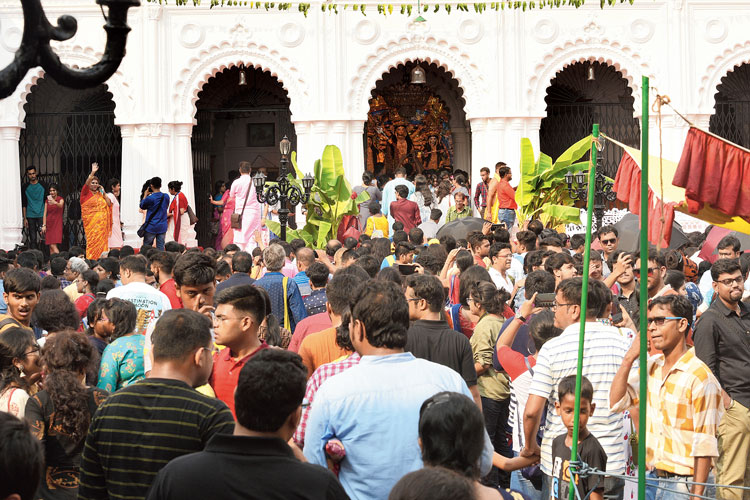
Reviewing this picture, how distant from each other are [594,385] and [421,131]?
2034cm

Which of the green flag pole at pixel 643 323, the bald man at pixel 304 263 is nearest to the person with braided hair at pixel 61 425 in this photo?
the green flag pole at pixel 643 323

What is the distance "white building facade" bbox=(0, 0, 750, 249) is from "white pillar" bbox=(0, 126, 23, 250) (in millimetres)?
26

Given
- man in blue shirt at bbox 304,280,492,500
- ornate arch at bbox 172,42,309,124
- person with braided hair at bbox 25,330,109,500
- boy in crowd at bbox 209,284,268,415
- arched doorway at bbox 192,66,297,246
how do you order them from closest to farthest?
man in blue shirt at bbox 304,280,492,500 → person with braided hair at bbox 25,330,109,500 → boy in crowd at bbox 209,284,268,415 → ornate arch at bbox 172,42,309,124 → arched doorway at bbox 192,66,297,246

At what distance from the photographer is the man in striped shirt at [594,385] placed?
5359 mm

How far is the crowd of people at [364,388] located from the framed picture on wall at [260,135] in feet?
57.1

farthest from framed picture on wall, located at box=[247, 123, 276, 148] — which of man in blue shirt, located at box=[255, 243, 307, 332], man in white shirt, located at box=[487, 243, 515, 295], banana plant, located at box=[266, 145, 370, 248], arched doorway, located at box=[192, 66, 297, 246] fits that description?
man in blue shirt, located at box=[255, 243, 307, 332]

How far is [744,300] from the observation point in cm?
785

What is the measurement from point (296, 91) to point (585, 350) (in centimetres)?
1551

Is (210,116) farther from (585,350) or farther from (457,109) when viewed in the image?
(585,350)

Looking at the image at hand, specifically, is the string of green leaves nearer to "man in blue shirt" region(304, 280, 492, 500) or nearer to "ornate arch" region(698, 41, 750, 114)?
"ornate arch" region(698, 41, 750, 114)

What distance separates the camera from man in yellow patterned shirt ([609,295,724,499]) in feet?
17.1

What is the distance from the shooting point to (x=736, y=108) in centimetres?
2347

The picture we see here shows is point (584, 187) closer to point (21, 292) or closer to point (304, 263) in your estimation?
point (304, 263)

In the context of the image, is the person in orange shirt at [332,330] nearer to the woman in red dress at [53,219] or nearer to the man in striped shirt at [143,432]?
the man in striped shirt at [143,432]
